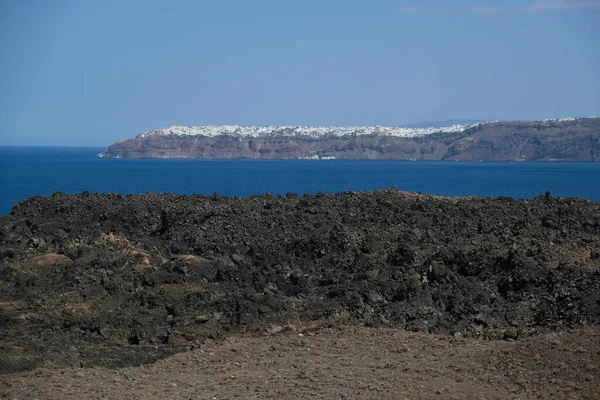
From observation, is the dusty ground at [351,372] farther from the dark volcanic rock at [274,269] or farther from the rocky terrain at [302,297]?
the dark volcanic rock at [274,269]

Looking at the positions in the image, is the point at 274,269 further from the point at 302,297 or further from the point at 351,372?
the point at 351,372

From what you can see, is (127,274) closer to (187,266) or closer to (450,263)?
(187,266)

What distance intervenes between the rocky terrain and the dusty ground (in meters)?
0.04

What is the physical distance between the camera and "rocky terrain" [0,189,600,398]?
1342cm

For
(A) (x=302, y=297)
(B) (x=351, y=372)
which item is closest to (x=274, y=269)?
(A) (x=302, y=297)

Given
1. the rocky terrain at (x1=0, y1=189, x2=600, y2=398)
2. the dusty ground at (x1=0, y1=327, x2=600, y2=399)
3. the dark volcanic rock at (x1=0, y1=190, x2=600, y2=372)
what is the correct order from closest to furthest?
the dusty ground at (x1=0, y1=327, x2=600, y2=399) → the rocky terrain at (x1=0, y1=189, x2=600, y2=398) → the dark volcanic rock at (x1=0, y1=190, x2=600, y2=372)

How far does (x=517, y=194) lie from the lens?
77.5 m

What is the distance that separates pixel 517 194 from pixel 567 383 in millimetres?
66705

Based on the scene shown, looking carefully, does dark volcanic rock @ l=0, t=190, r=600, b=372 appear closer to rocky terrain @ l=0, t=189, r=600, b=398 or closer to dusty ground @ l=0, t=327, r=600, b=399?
rocky terrain @ l=0, t=189, r=600, b=398

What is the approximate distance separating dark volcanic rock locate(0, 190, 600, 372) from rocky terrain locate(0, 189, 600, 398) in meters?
0.06

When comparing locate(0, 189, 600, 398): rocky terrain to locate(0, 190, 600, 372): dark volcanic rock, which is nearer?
locate(0, 189, 600, 398): rocky terrain

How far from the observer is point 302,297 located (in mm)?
19875

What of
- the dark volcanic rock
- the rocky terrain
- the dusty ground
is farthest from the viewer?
the dark volcanic rock

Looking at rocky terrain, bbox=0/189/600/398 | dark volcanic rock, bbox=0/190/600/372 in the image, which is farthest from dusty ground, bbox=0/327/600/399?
dark volcanic rock, bbox=0/190/600/372
